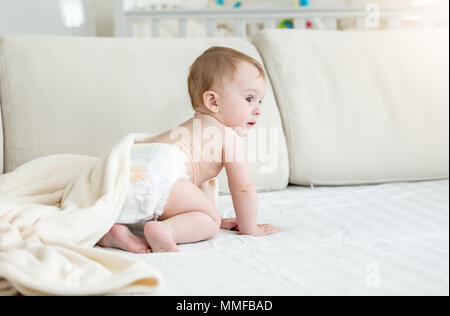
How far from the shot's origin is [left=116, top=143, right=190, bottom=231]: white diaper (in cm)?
103

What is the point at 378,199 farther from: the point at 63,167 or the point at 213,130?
the point at 63,167

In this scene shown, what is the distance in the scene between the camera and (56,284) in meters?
0.69

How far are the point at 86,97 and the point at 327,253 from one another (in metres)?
0.82

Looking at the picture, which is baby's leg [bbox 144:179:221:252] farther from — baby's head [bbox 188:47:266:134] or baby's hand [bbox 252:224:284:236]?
baby's head [bbox 188:47:266:134]

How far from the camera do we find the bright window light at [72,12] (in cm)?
257

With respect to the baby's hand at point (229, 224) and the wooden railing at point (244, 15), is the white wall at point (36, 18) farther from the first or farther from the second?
the baby's hand at point (229, 224)

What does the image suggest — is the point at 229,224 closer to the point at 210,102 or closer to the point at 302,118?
the point at 210,102

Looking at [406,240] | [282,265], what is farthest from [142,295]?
[406,240]

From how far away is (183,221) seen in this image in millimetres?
1028

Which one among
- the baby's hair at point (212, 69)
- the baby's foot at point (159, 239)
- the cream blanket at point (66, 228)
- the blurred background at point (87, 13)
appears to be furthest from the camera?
the blurred background at point (87, 13)

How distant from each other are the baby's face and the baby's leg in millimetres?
190

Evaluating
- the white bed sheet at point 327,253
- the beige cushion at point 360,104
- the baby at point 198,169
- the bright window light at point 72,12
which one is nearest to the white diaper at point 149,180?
the baby at point 198,169

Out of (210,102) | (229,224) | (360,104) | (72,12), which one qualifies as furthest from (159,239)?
(72,12)

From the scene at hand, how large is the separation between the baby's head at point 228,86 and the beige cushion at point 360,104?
0.38 metres
